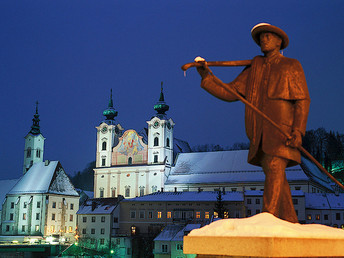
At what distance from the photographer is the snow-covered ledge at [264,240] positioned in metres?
4.91

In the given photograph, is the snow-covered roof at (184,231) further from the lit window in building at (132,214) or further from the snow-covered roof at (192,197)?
the lit window in building at (132,214)

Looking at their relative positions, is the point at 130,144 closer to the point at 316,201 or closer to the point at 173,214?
the point at 173,214

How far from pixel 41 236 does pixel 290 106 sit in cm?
6597

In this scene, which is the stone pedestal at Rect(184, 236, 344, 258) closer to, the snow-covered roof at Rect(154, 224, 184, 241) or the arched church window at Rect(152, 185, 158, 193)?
the snow-covered roof at Rect(154, 224, 184, 241)

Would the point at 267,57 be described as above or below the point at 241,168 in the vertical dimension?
below

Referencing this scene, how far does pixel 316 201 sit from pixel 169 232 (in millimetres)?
18479

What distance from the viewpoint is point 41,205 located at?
7050 centimetres

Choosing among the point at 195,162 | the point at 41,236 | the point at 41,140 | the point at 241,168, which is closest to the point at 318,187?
the point at 241,168

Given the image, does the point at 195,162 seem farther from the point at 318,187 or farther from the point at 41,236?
the point at 41,236

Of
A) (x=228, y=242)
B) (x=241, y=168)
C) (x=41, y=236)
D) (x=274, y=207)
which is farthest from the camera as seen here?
(x=241, y=168)

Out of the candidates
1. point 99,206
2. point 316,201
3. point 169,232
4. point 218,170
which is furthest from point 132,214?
point 316,201

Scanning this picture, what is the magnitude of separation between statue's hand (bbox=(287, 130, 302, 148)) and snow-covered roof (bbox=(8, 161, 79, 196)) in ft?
223

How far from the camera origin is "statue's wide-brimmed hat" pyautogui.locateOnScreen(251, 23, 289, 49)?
7.01 meters

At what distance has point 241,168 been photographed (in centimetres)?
7225
